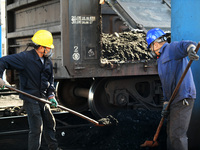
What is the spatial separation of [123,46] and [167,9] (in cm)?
225

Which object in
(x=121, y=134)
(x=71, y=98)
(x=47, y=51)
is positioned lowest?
(x=121, y=134)

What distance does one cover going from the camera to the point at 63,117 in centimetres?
826

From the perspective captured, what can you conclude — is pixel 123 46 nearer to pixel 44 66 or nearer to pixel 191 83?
pixel 44 66

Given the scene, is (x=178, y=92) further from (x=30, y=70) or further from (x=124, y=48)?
(x=124, y=48)

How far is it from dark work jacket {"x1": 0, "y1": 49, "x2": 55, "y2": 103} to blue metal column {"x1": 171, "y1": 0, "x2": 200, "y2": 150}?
84.7 inches

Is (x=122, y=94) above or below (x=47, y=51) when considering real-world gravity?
below

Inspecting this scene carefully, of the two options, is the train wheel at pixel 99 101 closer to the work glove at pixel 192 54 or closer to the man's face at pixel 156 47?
the man's face at pixel 156 47

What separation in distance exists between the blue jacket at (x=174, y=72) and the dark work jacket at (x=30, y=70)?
5.95 ft

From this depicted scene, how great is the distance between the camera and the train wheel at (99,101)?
278 inches

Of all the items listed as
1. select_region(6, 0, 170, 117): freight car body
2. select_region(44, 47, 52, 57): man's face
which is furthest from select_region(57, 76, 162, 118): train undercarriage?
select_region(44, 47, 52, 57): man's face

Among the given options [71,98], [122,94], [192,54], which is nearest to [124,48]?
[122,94]

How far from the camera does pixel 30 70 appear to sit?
4.98m

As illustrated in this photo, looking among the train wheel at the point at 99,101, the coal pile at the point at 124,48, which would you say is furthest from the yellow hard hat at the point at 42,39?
the train wheel at the point at 99,101

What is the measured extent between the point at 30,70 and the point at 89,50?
63.7 inches
